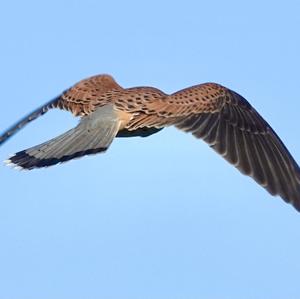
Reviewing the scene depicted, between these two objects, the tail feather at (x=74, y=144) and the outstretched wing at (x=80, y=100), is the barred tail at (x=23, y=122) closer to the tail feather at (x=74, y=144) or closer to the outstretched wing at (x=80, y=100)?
the outstretched wing at (x=80, y=100)

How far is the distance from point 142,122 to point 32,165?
1.22 metres

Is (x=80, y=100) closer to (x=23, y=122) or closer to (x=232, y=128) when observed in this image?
(x=23, y=122)


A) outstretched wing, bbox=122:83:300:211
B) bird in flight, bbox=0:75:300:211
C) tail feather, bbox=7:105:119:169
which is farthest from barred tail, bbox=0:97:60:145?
outstretched wing, bbox=122:83:300:211

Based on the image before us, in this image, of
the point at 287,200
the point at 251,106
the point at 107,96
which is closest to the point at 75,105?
the point at 107,96

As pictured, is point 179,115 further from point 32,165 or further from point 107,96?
point 32,165

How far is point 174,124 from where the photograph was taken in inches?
380

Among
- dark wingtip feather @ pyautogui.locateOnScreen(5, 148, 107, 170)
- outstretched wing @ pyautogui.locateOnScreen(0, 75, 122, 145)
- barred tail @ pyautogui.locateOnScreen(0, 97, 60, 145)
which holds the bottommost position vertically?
dark wingtip feather @ pyautogui.locateOnScreen(5, 148, 107, 170)

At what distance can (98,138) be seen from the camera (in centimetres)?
924

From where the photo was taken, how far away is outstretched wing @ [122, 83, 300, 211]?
9.18 m

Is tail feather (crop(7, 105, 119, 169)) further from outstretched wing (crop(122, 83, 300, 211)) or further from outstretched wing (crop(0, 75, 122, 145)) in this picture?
outstretched wing (crop(0, 75, 122, 145))

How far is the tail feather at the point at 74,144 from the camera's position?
29.7ft

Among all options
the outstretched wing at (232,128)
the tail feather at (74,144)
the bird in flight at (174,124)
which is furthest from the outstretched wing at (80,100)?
the outstretched wing at (232,128)

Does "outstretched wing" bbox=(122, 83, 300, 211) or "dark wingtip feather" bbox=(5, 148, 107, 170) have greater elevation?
"outstretched wing" bbox=(122, 83, 300, 211)

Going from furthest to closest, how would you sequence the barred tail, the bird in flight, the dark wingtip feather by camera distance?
the barred tail
the bird in flight
the dark wingtip feather
